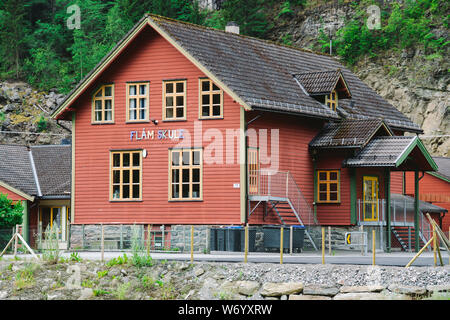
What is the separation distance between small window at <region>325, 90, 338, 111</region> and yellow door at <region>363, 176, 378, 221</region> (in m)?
3.50

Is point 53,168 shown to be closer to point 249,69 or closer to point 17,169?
point 17,169

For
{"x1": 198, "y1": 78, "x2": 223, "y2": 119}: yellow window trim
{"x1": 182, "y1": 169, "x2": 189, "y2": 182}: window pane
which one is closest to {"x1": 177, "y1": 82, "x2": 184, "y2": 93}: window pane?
{"x1": 198, "y1": 78, "x2": 223, "y2": 119}: yellow window trim

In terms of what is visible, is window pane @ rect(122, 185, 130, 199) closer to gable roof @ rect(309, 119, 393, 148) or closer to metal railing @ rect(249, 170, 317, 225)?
metal railing @ rect(249, 170, 317, 225)

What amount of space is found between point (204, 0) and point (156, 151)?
147 ft

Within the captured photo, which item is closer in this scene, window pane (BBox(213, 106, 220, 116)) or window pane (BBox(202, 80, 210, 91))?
Answer: window pane (BBox(213, 106, 220, 116))

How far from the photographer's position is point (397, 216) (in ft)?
131

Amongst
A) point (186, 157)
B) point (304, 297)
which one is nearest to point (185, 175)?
point (186, 157)

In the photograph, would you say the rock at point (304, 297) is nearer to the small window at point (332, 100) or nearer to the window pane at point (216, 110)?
the window pane at point (216, 110)

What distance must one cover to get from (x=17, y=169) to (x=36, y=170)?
1110 millimetres

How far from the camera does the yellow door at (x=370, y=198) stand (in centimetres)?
3825

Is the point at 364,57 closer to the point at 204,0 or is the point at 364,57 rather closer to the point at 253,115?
the point at 204,0

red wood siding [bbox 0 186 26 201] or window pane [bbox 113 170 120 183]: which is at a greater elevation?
window pane [bbox 113 170 120 183]

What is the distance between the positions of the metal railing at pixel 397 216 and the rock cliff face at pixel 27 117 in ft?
101

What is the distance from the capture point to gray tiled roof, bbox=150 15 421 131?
117ft
